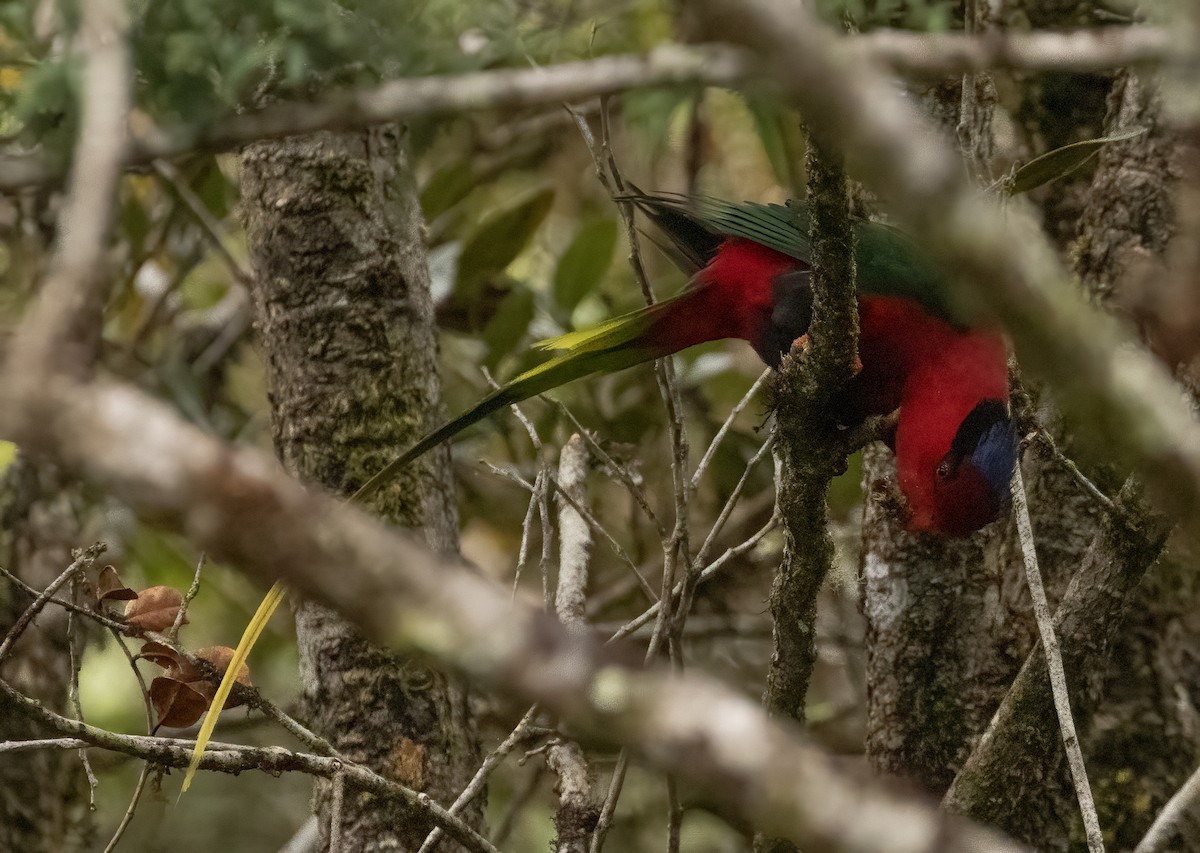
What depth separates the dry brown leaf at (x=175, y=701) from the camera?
2238 millimetres

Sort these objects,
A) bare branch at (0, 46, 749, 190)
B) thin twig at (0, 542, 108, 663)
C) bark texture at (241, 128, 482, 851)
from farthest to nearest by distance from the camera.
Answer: bark texture at (241, 128, 482, 851)
thin twig at (0, 542, 108, 663)
bare branch at (0, 46, 749, 190)

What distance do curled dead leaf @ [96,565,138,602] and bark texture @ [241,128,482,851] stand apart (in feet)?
2.11

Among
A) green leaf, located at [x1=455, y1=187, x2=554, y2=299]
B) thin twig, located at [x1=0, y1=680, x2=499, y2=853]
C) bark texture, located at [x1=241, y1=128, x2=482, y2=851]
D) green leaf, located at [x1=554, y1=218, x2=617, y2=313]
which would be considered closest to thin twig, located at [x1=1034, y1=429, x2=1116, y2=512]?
thin twig, located at [x1=0, y1=680, x2=499, y2=853]

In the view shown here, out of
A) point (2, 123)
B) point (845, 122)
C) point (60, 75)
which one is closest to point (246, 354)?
point (2, 123)

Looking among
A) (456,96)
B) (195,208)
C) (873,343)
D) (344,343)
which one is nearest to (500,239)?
(195,208)

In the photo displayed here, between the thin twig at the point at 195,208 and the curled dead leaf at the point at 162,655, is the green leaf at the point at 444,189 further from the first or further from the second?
the curled dead leaf at the point at 162,655

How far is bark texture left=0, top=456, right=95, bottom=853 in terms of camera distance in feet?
10.6

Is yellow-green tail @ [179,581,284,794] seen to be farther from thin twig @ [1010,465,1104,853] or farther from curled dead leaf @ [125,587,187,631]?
thin twig @ [1010,465,1104,853]

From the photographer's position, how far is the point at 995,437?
2.85 meters

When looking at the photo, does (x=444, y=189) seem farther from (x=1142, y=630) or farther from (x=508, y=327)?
(x=1142, y=630)

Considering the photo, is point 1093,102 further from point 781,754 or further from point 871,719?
point 781,754

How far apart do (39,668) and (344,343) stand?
129 centimetres

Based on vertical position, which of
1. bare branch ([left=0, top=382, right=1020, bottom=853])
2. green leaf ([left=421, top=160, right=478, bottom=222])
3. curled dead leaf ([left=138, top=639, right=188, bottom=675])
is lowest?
bare branch ([left=0, top=382, right=1020, bottom=853])

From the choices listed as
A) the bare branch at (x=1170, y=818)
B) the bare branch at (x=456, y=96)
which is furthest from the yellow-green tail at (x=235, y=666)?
the bare branch at (x=1170, y=818)
